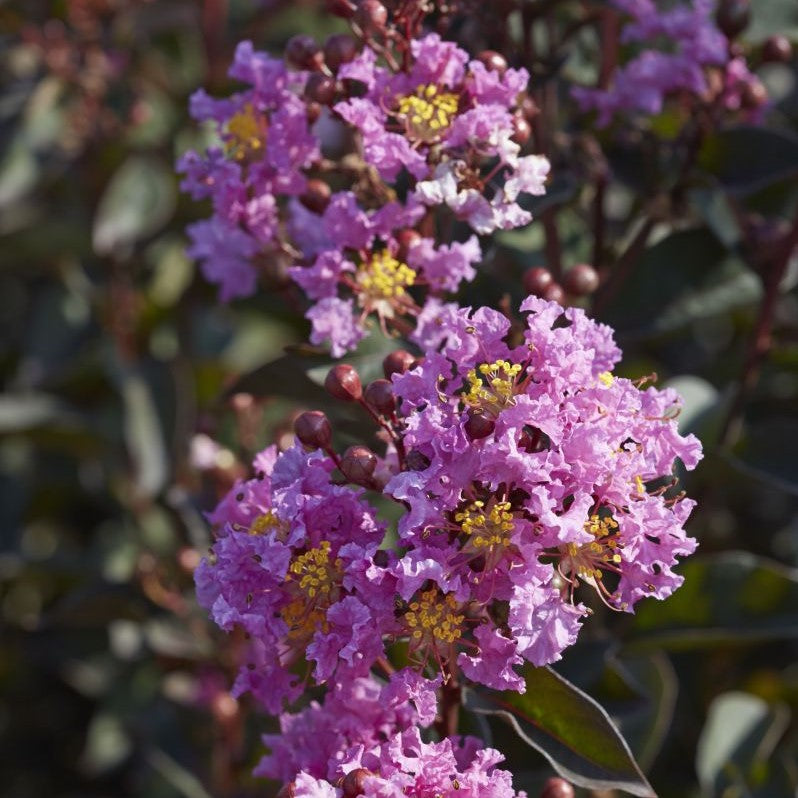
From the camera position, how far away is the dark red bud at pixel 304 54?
1.68m

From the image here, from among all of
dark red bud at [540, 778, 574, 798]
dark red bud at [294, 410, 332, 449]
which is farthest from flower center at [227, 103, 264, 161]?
dark red bud at [540, 778, 574, 798]

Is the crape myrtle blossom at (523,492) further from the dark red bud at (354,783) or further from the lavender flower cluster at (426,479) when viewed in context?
the dark red bud at (354,783)

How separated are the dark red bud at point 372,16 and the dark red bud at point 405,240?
0.26 meters

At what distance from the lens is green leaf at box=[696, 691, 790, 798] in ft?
6.71

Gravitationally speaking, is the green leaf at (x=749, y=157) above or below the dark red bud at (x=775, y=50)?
below

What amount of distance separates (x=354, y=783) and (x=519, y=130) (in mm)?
833

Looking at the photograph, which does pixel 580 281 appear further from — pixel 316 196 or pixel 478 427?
pixel 478 427

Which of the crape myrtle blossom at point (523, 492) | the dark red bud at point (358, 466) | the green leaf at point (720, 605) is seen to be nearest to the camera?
the crape myrtle blossom at point (523, 492)

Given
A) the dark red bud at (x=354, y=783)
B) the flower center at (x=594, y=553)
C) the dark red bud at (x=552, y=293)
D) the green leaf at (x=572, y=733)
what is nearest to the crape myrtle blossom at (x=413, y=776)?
the dark red bud at (x=354, y=783)

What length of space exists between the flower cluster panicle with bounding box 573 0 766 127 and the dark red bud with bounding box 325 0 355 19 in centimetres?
52

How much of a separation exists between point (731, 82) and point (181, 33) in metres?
2.11

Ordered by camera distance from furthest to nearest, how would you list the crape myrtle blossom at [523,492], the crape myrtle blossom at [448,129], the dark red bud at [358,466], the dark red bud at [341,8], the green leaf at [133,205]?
the green leaf at [133,205], the dark red bud at [341,8], the crape myrtle blossom at [448,129], the dark red bud at [358,466], the crape myrtle blossom at [523,492]

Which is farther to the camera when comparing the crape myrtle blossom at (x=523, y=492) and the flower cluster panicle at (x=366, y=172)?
the flower cluster panicle at (x=366, y=172)

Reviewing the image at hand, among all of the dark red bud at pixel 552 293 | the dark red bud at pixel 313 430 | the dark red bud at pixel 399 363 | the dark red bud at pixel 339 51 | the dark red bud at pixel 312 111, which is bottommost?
the dark red bud at pixel 313 430
